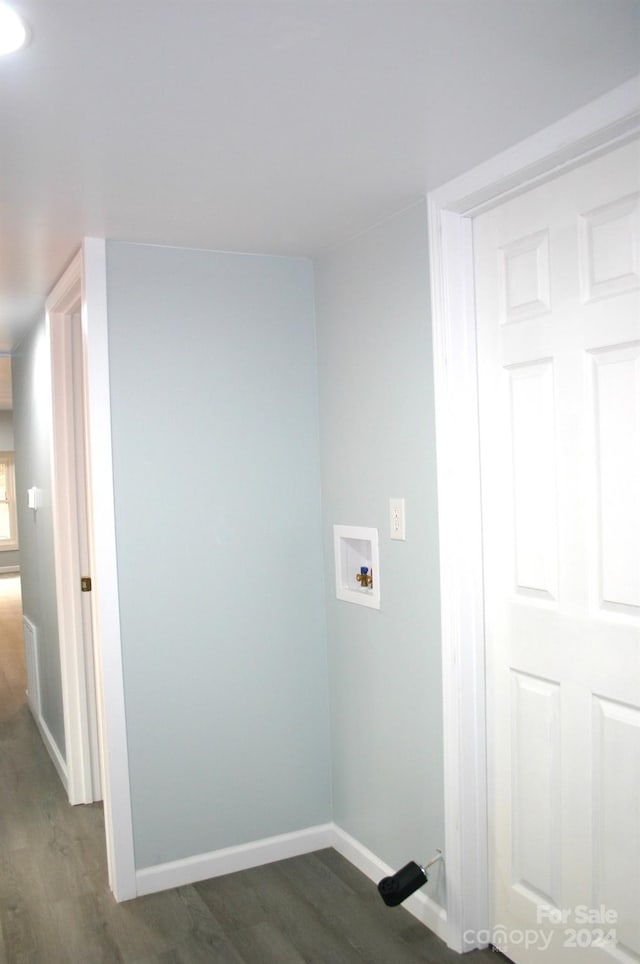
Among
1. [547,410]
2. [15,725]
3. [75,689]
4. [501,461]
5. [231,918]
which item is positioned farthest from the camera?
[15,725]

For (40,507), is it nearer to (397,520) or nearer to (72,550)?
(72,550)

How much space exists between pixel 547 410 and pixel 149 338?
139 centimetres

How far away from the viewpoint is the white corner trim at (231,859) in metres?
2.71

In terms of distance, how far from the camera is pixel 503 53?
1.52 meters

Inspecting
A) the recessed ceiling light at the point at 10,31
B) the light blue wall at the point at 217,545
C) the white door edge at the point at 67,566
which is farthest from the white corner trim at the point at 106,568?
the recessed ceiling light at the point at 10,31

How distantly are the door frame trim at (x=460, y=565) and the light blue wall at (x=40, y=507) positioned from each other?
6.23 ft

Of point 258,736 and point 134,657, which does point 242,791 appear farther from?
point 134,657

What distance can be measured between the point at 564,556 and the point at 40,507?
285 cm

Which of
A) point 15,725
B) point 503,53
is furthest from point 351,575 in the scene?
point 15,725

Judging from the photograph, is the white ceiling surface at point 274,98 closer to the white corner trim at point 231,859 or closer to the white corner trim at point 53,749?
the white corner trim at point 231,859

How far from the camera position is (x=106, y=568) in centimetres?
265

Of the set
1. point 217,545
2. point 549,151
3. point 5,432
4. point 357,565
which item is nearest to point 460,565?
point 357,565

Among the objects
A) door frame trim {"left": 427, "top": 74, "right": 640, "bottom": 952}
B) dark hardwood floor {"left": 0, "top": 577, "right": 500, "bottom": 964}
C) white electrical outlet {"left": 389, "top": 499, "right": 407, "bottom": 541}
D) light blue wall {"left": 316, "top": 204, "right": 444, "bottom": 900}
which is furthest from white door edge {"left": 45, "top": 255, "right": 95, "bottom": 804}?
door frame trim {"left": 427, "top": 74, "right": 640, "bottom": 952}

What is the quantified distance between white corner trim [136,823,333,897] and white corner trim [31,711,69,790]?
105 centimetres
